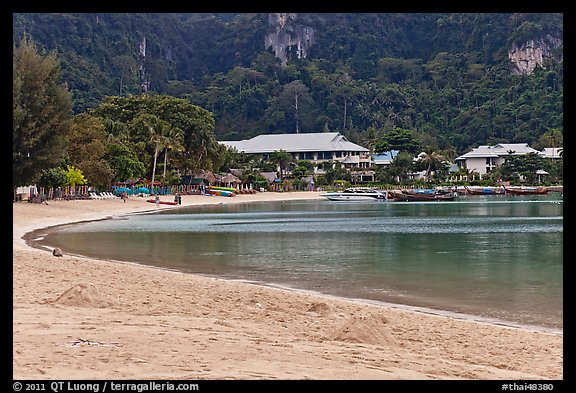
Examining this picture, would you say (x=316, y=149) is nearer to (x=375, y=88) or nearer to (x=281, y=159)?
(x=281, y=159)

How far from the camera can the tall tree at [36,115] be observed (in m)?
39.2

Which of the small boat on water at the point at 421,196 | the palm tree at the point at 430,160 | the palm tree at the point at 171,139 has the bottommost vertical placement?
the small boat on water at the point at 421,196

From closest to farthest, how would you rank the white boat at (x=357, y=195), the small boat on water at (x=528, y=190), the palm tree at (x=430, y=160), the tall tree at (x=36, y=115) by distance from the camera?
the tall tree at (x=36, y=115) → the white boat at (x=357, y=195) → the small boat on water at (x=528, y=190) → the palm tree at (x=430, y=160)

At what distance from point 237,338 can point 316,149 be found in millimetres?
118172

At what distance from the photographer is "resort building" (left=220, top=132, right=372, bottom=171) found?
124 metres

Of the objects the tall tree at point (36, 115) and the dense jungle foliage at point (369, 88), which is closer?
the tall tree at point (36, 115)

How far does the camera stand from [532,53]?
184 meters

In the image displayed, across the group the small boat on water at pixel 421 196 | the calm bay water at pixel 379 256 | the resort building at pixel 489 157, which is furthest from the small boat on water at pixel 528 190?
the calm bay water at pixel 379 256

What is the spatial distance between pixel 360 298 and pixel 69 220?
33.7m

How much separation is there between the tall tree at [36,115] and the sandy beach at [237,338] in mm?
24183

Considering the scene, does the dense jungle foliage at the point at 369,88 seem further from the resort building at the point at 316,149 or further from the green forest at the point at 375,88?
the resort building at the point at 316,149

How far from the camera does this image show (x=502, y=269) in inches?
893

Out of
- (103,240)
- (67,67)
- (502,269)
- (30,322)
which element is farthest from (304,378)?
(67,67)

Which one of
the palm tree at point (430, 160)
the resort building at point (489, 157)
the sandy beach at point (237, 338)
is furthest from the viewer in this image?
the resort building at point (489, 157)
